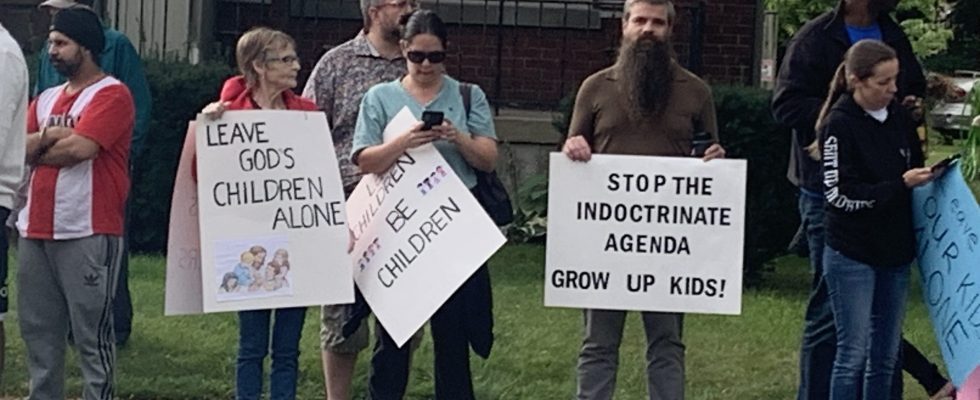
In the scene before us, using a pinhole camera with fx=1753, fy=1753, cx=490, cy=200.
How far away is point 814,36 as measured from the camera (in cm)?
704

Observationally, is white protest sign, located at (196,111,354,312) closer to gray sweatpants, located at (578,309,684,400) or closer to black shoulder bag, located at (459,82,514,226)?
black shoulder bag, located at (459,82,514,226)

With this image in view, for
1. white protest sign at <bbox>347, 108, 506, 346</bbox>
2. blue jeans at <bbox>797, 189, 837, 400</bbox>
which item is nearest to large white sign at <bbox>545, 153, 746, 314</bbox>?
white protest sign at <bbox>347, 108, 506, 346</bbox>

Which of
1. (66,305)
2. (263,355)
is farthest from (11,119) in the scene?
(263,355)

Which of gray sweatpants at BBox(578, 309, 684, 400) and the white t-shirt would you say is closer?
the white t-shirt

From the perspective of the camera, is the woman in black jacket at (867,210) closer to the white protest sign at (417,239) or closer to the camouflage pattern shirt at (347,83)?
the white protest sign at (417,239)

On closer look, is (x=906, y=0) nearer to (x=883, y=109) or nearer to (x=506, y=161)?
(x=506, y=161)

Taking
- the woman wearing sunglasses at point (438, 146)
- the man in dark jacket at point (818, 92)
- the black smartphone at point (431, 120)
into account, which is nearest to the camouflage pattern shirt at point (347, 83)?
the woman wearing sunglasses at point (438, 146)

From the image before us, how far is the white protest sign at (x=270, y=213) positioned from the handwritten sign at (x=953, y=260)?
2.18 meters

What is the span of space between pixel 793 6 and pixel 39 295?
14.1 m

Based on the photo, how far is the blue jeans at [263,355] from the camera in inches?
265

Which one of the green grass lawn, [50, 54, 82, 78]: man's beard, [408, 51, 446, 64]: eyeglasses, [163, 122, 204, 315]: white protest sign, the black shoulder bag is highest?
[408, 51, 446, 64]: eyeglasses

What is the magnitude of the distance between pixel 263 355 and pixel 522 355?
2.28 m

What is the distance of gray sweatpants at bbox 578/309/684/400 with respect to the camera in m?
6.61

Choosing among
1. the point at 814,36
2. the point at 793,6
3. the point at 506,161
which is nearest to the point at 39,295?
the point at 814,36
